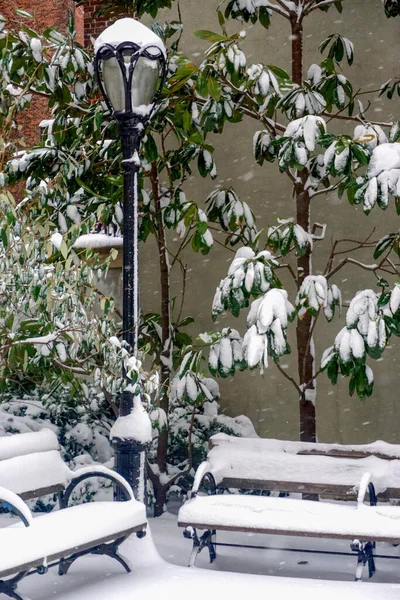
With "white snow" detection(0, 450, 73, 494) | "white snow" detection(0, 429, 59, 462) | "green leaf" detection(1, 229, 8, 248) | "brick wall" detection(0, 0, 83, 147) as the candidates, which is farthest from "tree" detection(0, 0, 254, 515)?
"brick wall" detection(0, 0, 83, 147)

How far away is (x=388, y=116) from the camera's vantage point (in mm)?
7781

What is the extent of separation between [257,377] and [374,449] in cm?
237

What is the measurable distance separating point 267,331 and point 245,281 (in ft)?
1.15

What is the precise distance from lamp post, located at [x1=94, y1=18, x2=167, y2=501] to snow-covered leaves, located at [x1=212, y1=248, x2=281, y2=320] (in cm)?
56

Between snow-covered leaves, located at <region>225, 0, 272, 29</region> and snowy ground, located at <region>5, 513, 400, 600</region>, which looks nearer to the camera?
snowy ground, located at <region>5, 513, 400, 600</region>

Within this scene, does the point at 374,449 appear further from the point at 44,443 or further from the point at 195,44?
the point at 195,44

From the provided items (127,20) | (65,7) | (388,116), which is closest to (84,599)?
(127,20)

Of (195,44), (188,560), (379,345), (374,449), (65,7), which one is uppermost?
(65,7)

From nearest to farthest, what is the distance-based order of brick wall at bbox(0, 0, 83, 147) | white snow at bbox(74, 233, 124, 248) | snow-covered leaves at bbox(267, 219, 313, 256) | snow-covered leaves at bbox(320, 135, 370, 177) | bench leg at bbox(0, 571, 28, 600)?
bench leg at bbox(0, 571, 28, 600) → snow-covered leaves at bbox(320, 135, 370, 177) → snow-covered leaves at bbox(267, 219, 313, 256) → white snow at bbox(74, 233, 124, 248) → brick wall at bbox(0, 0, 83, 147)

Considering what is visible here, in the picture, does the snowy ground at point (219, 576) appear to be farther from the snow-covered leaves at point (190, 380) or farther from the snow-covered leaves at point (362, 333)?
the snow-covered leaves at point (362, 333)

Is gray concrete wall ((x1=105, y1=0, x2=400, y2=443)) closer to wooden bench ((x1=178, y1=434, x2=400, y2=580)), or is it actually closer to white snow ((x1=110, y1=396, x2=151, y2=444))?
wooden bench ((x1=178, y1=434, x2=400, y2=580))

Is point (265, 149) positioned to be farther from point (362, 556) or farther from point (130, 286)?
point (362, 556)

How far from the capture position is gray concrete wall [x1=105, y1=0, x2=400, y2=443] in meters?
7.81

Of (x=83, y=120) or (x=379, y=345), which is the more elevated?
(x=83, y=120)
